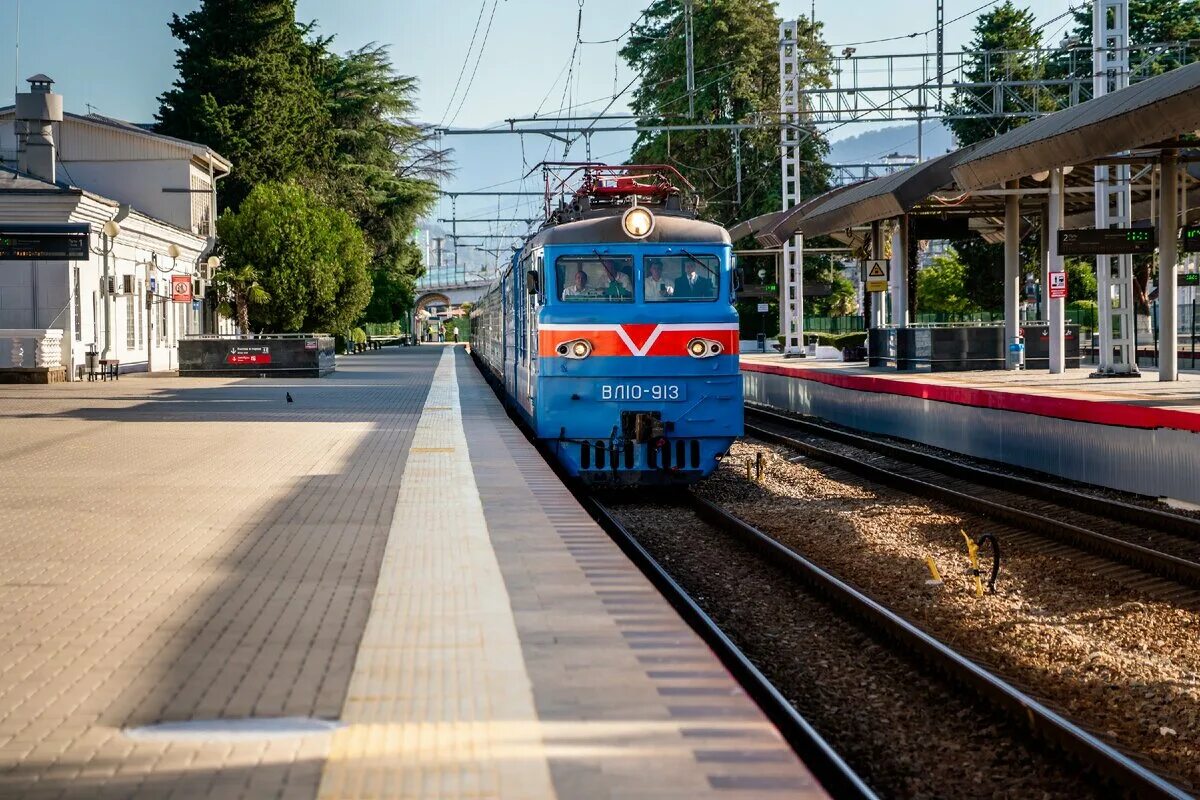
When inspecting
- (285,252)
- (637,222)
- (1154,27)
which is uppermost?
(1154,27)

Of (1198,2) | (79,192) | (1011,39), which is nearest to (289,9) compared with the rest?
(79,192)

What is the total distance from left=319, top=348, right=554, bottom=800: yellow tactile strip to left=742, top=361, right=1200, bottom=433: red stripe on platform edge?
27.0 feet

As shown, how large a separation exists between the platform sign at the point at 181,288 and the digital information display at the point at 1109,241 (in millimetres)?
27207

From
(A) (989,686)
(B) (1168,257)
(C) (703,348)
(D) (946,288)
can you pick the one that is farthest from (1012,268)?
(D) (946,288)

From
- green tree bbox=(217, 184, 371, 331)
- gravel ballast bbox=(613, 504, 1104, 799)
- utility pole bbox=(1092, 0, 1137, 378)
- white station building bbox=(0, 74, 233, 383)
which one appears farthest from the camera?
green tree bbox=(217, 184, 371, 331)

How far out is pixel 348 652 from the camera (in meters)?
6.76

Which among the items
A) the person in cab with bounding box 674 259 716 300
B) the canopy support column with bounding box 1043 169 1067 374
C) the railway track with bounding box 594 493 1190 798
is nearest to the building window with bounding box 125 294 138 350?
the canopy support column with bounding box 1043 169 1067 374

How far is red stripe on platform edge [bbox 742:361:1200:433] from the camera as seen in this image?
15305 millimetres

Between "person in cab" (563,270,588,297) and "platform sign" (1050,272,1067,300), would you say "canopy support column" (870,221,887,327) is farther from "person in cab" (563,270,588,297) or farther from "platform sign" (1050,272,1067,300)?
"person in cab" (563,270,588,297)

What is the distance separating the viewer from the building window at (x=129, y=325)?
42000 mm

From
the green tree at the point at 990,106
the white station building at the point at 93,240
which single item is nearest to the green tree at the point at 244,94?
the white station building at the point at 93,240

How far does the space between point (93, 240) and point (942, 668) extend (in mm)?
33196

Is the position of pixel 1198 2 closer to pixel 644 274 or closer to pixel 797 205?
pixel 797 205

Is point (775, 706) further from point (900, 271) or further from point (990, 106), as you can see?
point (990, 106)
